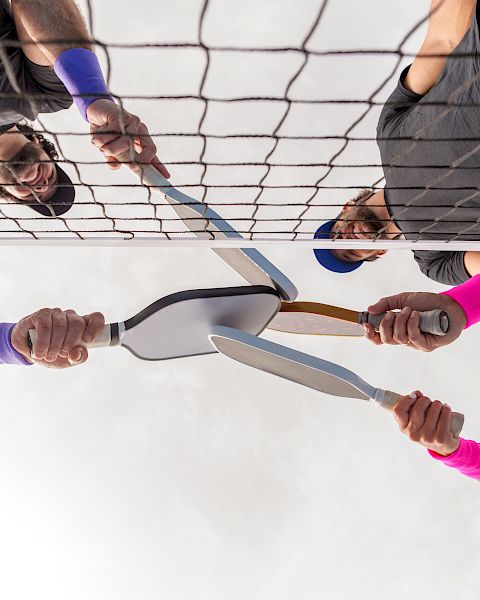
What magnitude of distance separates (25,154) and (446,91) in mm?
953

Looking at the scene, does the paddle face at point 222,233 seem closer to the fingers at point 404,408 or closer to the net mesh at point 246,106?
the fingers at point 404,408

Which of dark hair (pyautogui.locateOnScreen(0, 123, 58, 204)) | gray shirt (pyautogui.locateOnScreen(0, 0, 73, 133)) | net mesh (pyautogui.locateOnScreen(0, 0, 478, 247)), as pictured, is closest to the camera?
gray shirt (pyautogui.locateOnScreen(0, 0, 73, 133))

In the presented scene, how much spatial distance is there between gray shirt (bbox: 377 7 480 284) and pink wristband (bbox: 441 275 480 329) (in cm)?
9

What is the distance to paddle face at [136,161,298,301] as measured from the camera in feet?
3.59

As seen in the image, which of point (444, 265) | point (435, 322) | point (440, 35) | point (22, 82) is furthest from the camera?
point (444, 265)

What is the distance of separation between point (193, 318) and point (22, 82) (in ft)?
1.95

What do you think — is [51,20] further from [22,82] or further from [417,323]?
[417,323]

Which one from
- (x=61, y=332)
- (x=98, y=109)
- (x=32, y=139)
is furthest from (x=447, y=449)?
(x=32, y=139)

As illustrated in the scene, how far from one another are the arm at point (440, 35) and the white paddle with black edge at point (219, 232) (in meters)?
0.41

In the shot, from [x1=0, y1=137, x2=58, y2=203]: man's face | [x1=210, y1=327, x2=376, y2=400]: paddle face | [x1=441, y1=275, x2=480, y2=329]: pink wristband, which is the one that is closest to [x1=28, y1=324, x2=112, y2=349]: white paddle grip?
[x1=210, y1=327, x2=376, y2=400]: paddle face

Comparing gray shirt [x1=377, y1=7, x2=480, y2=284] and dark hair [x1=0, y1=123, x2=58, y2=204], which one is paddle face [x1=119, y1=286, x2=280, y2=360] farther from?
dark hair [x1=0, y1=123, x2=58, y2=204]

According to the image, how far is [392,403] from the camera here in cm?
105

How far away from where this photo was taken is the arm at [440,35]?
33.0 inches

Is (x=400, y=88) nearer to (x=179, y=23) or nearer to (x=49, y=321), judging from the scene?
(x=49, y=321)
